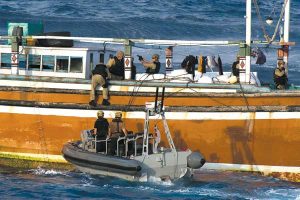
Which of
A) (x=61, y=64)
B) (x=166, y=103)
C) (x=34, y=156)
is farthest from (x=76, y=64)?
(x=166, y=103)

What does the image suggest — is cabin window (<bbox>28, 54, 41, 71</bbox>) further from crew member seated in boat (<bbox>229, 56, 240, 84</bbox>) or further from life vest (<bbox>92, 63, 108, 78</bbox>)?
crew member seated in boat (<bbox>229, 56, 240, 84</bbox>)

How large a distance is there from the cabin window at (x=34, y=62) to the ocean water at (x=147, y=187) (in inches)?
153

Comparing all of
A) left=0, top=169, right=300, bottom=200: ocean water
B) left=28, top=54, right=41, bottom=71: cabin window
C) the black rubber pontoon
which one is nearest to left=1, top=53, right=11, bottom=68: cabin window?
left=28, top=54, right=41, bottom=71: cabin window

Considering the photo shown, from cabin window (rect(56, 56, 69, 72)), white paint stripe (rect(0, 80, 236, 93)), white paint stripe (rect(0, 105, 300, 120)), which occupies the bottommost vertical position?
white paint stripe (rect(0, 105, 300, 120))

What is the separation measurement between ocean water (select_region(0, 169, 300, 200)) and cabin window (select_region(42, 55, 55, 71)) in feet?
12.4

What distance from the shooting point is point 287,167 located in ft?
93.2

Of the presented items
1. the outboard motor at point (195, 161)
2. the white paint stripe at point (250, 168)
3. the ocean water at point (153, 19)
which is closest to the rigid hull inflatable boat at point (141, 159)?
the outboard motor at point (195, 161)

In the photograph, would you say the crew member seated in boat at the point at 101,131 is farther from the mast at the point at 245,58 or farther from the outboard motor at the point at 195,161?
the mast at the point at 245,58

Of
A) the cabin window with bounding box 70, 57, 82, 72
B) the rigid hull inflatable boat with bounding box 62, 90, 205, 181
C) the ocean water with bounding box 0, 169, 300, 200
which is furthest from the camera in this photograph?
the cabin window with bounding box 70, 57, 82, 72

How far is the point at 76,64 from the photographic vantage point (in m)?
30.1

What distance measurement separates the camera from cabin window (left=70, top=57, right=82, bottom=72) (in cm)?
3005

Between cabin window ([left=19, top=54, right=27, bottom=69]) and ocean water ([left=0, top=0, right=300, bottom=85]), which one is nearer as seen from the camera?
cabin window ([left=19, top=54, right=27, bottom=69])

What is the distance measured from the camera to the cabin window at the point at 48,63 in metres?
30.2

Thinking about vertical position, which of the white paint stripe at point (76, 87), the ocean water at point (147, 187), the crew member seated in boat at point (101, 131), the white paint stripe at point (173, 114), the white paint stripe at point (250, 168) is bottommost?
the ocean water at point (147, 187)
